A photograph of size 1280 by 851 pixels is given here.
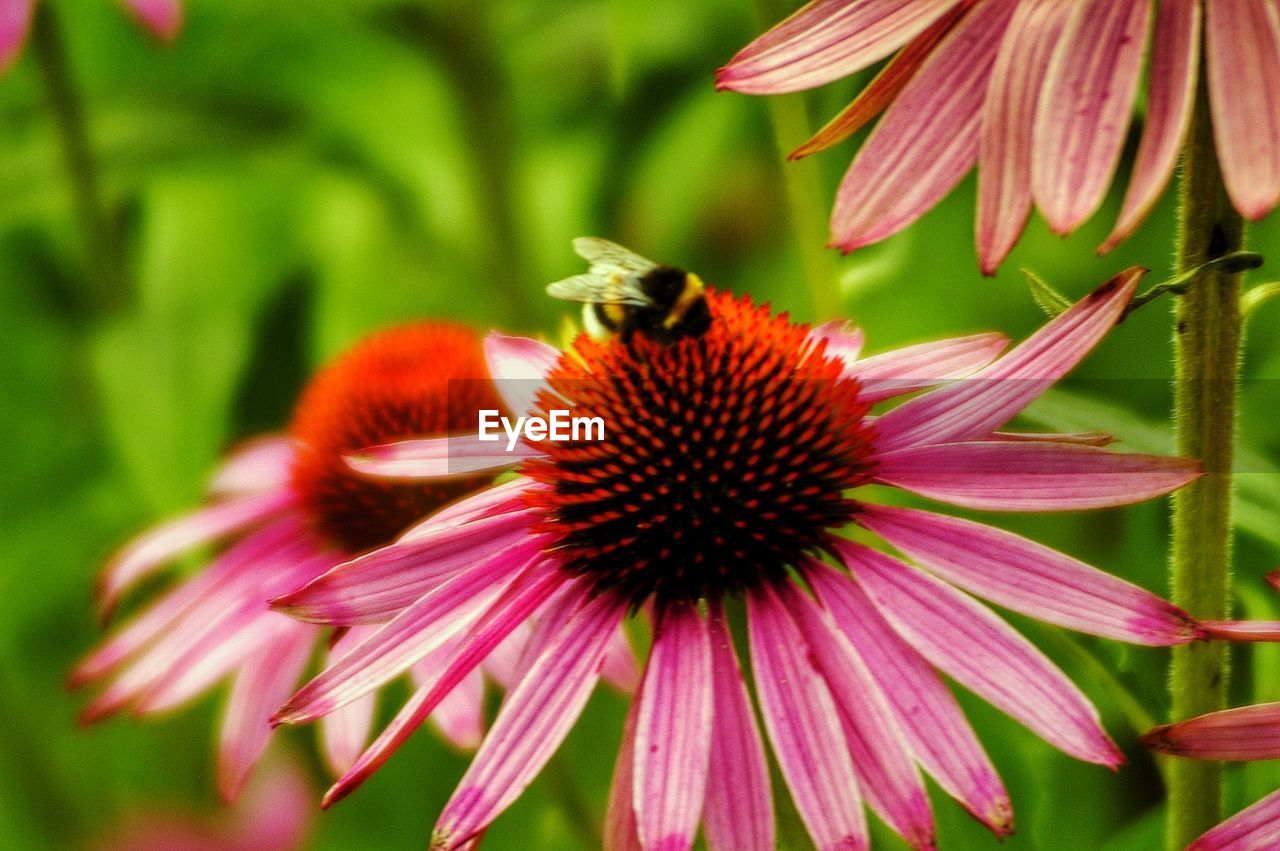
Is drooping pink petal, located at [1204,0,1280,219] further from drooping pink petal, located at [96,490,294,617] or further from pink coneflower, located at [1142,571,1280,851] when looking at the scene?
drooping pink petal, located at [96,490,294,617]

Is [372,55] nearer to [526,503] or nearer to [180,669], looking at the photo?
[180,669]

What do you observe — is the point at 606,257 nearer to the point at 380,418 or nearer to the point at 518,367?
the point at 518,367

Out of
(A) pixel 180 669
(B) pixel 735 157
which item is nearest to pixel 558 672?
(A) pixel 180 669

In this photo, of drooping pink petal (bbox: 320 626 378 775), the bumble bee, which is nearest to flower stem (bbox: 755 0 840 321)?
the bumble bee

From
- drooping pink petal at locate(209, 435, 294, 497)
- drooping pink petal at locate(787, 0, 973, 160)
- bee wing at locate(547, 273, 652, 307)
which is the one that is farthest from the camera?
drooping pink petal at locate(209, 435, 294, 497)

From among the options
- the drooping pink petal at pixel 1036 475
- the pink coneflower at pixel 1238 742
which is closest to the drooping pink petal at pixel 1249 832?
the pink coneflower at pixel 1238 742
